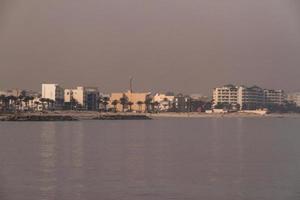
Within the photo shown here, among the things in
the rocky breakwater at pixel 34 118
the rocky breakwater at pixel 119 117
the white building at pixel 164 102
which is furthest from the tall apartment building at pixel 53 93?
the white building at pixel 164 102

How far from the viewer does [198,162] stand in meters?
13.9

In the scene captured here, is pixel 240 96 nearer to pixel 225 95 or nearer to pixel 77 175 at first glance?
pixel 225 95

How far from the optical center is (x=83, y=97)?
69812 mm

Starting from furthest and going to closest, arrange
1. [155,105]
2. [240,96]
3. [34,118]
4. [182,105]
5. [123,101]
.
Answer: [240,96] → [182,105] → [155,105] → [123,101] → [34,118]

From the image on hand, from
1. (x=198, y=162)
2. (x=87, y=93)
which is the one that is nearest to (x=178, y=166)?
(x=198, y=162)

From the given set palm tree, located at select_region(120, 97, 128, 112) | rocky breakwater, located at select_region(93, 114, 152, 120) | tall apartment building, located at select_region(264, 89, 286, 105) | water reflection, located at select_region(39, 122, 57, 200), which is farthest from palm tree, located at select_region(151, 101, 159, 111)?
water reflection, located at select_region(39, 122, 57, 200)

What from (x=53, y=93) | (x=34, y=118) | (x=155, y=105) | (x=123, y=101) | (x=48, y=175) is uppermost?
(x=53, y=93)

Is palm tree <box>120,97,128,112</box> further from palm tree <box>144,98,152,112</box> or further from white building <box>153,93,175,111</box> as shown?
white building <box>153,93,175,111</box>

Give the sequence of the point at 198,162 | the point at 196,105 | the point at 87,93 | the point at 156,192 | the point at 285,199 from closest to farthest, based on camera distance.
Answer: the point at 285,199, the point at 156,192, the point at 198,162, the point at 87,93, the point at 196,105

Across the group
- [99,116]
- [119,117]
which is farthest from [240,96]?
[99,116]

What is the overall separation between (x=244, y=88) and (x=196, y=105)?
8182mm

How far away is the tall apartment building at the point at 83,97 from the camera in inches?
2732

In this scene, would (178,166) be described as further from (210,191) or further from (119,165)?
(210,191)

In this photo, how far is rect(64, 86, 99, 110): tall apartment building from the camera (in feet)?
228
